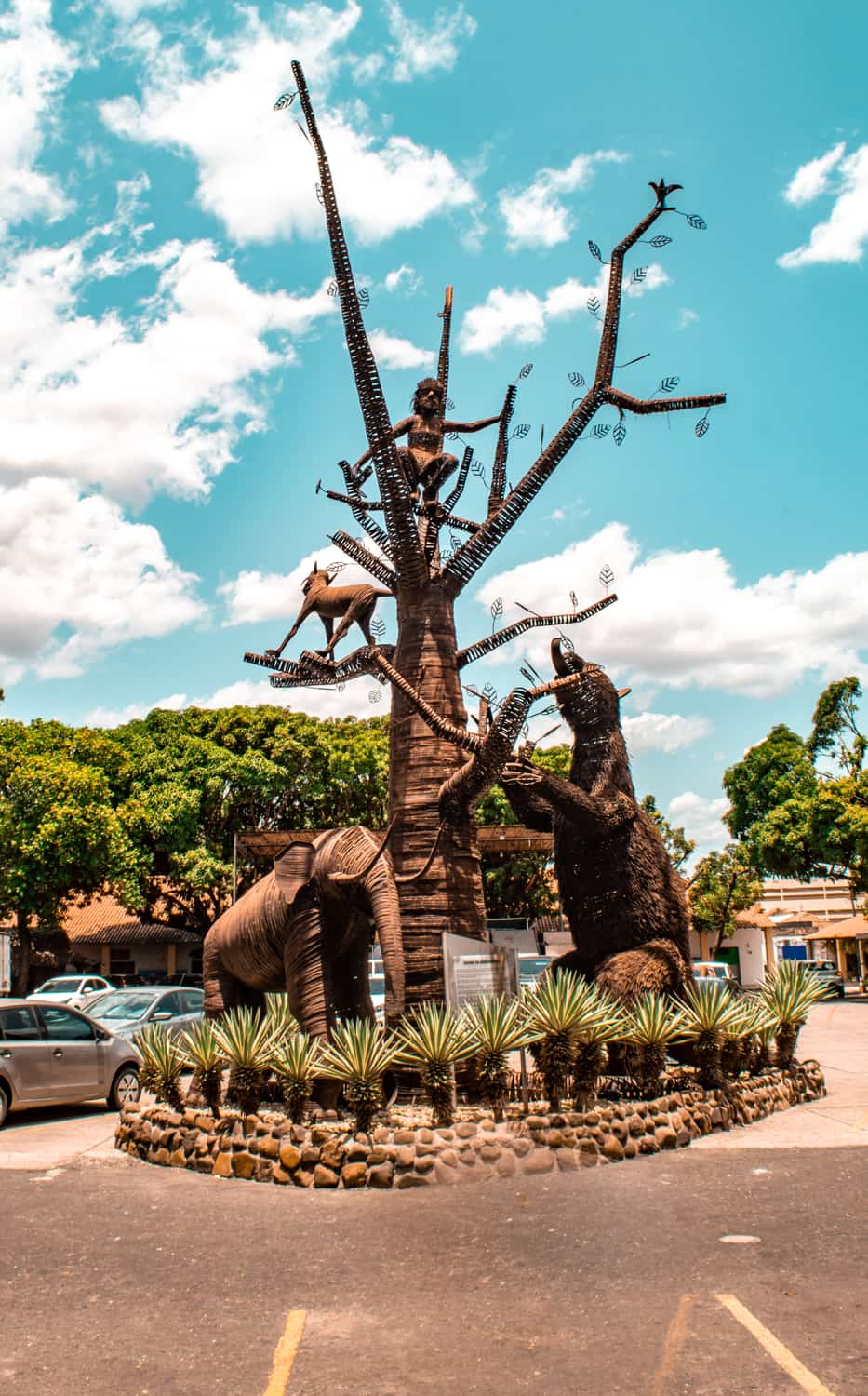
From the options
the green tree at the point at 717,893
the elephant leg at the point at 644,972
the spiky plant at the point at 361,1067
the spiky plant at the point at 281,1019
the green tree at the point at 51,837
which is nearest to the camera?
the spiky plant at the point at 361,1067

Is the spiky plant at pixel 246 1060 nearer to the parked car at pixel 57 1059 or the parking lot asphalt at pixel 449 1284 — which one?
the parking lot asphalt at pixel 449 1284

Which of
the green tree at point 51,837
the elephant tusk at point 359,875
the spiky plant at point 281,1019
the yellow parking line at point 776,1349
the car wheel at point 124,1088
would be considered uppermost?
the green tree at point 51,837

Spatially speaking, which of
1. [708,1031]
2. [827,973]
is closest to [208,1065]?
[708,1031]

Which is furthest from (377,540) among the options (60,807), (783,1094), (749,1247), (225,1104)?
(60,807)

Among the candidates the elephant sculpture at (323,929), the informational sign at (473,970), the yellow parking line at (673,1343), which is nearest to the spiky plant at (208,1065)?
the elephant sculpture at (323,929)

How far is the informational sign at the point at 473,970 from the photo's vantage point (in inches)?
384

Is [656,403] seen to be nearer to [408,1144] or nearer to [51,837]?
[408,1144]

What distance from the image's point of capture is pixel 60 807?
94.1 feet

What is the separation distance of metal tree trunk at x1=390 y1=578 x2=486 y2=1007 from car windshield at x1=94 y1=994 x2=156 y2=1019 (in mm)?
7400

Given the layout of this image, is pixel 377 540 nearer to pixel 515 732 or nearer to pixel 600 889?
pixel 515 732

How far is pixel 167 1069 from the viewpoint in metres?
9.32

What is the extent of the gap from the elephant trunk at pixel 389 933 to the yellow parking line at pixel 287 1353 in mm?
3627

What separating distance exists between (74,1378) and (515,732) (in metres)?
6.09

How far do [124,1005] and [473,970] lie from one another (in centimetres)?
855
